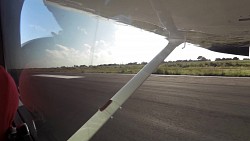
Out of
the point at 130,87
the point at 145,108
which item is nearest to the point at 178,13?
the point at 130,87

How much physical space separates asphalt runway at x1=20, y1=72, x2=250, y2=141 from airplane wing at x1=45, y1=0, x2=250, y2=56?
0.27 metres

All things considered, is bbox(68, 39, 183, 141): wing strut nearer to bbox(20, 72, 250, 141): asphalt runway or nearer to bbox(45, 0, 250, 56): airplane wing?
bbox(45, 0, 250, 56): airplane wing

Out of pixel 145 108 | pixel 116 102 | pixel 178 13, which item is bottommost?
pixel 145 108

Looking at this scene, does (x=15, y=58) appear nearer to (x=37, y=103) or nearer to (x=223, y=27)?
(x=37, y=103)

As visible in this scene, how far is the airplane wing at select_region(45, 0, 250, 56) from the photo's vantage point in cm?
108

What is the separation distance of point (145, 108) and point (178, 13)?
248 centimetres

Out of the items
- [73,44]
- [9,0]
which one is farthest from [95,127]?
[9,0]

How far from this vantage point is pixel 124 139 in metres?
2.64

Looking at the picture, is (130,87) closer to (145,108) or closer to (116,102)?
(116,102)

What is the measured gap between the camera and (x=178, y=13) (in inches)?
46.1

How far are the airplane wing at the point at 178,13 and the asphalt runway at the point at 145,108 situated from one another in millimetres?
273

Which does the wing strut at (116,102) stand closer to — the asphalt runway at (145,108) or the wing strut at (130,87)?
the wing strut at (130,87)

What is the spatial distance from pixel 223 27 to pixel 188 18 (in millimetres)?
222

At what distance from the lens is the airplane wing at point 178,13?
108cm
